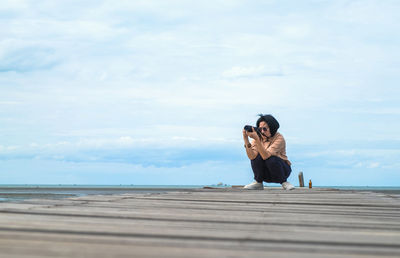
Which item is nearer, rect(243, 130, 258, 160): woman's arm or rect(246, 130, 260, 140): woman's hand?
rect(246, 130, 260, 140): woman's hand

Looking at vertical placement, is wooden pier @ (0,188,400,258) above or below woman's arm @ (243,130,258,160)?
below

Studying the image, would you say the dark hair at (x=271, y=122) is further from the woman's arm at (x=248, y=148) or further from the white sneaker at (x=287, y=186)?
the white sneaker at (x=287, y=186)

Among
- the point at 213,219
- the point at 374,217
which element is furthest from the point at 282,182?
the point at 213,219

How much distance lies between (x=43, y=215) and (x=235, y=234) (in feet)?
3.20

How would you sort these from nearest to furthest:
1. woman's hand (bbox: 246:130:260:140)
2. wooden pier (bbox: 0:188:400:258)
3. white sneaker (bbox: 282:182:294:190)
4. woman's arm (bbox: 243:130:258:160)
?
wooden pier (bbox: 0:188:400:258)
woman's hand (bbox: 246:130:260:140)
woman's arm (bbox: 243:130:258:160)
white sneaker (bbox: 282:182:294:190)

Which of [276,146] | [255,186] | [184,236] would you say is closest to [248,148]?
[276,146]

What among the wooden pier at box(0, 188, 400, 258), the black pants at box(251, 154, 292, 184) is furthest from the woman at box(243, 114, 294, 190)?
the wooden pier at box(0, 188, 400, 258)

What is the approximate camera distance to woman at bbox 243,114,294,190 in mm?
6527

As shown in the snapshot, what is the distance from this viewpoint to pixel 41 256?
3.60ft

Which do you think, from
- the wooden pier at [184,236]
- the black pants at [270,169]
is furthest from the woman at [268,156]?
the wooden pier at [184,236]

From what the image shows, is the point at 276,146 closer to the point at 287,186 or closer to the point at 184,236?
the point at 287,186

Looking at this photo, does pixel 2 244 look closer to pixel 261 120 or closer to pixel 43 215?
pixel 43 215

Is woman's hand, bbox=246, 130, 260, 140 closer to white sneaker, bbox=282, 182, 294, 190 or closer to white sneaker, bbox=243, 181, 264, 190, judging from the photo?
white sneaker, bbox=243, 181, 264, 190

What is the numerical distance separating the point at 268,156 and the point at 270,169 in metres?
0.22
